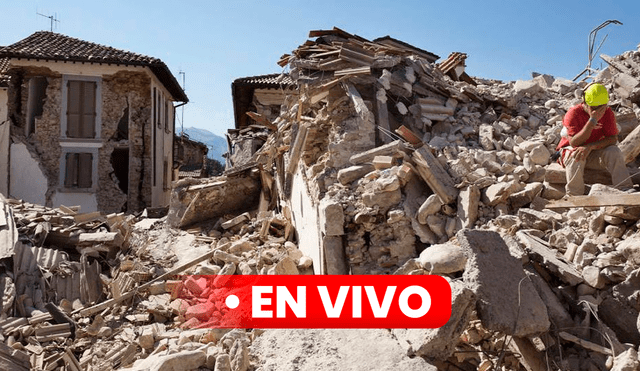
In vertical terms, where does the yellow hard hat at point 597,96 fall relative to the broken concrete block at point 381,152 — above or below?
above

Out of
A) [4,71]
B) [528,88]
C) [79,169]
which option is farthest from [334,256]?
[4,71]

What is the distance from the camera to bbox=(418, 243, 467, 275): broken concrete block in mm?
4965

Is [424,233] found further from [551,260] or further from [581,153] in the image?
[581,153]

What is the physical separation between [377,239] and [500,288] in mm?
2696

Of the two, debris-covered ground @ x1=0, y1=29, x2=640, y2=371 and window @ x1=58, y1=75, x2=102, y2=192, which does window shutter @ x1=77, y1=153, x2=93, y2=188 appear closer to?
window @ x1=58, y1=75, x2=102, y2=192

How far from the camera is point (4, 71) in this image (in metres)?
17.5

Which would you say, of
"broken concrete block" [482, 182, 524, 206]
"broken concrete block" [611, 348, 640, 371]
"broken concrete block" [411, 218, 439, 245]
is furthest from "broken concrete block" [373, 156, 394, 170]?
"broken concrete block" [611, 348, 640, 371]

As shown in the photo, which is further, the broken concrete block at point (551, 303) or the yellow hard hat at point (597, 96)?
the yellow hard hat at point (597, 96)

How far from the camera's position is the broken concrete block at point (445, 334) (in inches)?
157

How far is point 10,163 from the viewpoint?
17.5 meters

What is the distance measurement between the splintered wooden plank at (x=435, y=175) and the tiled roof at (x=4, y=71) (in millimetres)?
16337

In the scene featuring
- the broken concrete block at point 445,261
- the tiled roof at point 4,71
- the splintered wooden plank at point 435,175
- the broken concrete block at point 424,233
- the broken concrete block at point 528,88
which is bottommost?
the broken concrete block at point 445,261

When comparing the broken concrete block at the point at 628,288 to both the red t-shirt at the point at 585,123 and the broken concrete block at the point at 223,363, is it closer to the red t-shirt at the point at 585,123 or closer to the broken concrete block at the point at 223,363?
the red t-shirt at the point at 585,123

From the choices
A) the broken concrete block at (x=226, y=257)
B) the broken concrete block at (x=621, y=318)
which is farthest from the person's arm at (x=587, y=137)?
the broken concrete block at (x=226, y=257)
